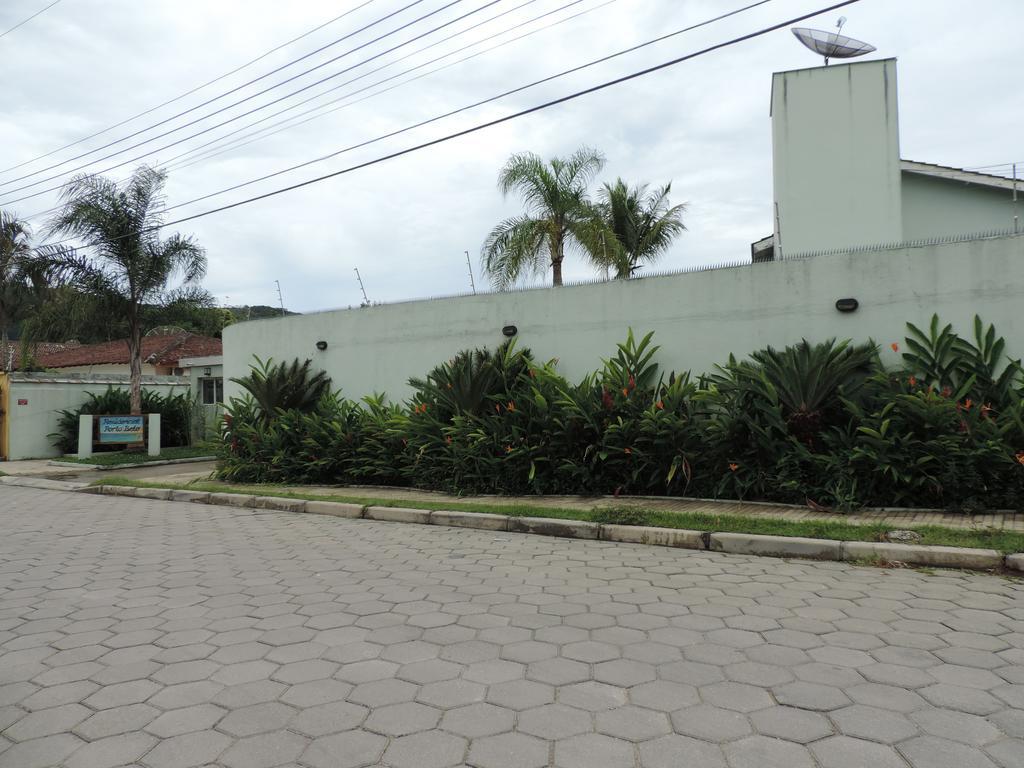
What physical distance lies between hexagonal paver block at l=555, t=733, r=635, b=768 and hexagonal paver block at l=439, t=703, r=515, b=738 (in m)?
0.29

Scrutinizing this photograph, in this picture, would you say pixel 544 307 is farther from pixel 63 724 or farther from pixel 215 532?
pixel 63 724

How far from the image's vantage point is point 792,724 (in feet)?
9.73

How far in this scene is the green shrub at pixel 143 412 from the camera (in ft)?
68.2

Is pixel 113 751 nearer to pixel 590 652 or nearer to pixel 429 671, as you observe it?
pixel 429 671

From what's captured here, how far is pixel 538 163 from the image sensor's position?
67.5ft

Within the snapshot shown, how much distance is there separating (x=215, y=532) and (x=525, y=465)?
399 centimetres

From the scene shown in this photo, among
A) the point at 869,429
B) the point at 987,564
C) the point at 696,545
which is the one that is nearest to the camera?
the point at 987,564

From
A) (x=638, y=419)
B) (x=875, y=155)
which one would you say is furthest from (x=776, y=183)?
(x=638, y=419)

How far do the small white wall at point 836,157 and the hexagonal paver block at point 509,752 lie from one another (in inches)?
481

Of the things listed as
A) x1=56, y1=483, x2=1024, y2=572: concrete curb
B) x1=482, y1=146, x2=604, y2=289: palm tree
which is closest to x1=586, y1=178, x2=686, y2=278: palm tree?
x1=482, y1=146, x2=604, y2=289: palm tree

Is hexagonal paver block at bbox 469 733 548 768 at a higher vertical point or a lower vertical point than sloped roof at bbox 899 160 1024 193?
lower

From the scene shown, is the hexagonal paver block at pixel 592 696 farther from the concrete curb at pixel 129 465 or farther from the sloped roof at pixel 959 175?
the concrete curb at pixel 129 465

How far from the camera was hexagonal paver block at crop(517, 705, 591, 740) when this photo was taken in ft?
9.66

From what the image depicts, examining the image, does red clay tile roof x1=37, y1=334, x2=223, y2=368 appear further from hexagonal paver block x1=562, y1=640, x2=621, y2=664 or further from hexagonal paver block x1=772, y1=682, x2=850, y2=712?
hexagonal paver block x1=772, y1=682, x2=850, y2=712
